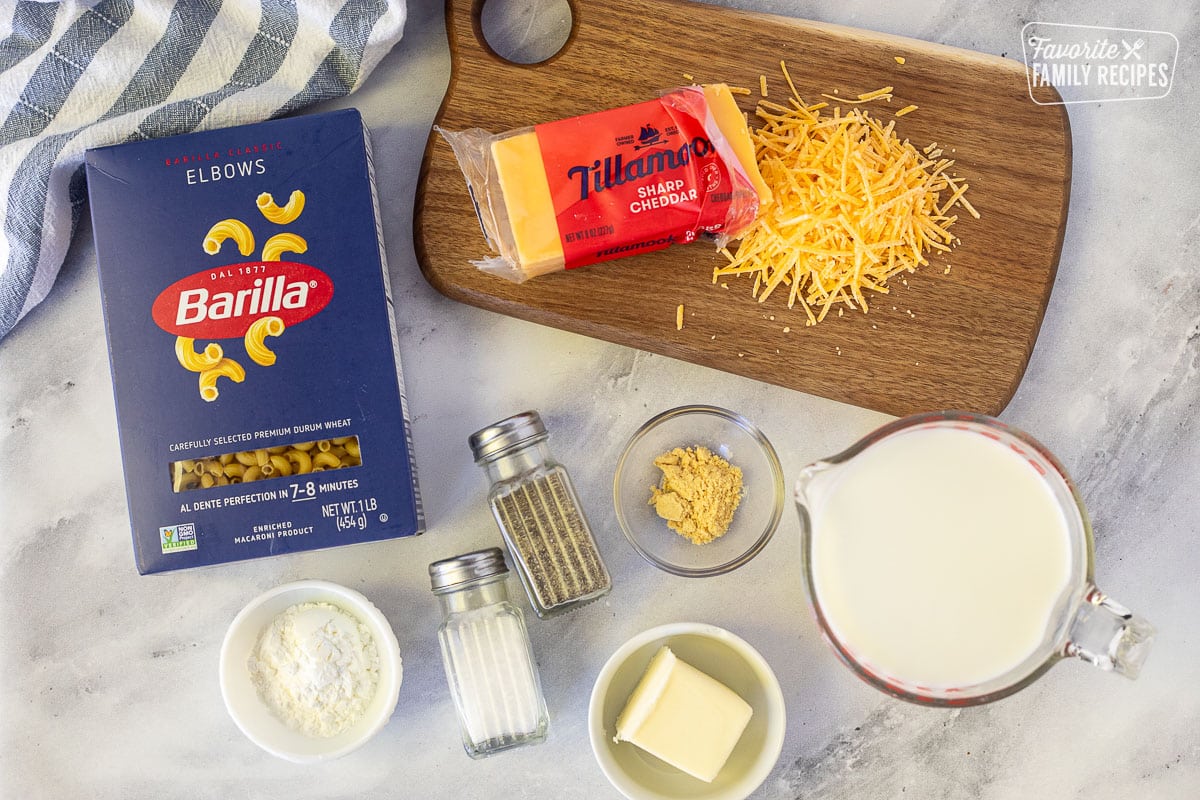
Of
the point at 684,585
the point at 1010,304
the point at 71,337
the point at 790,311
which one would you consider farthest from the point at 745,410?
the point at 71,337

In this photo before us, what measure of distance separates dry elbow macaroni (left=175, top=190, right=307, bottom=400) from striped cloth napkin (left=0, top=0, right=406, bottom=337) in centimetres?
19

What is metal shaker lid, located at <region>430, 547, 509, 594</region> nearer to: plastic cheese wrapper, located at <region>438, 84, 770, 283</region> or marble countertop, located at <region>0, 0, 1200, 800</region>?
marble countertop, located at <region>0, 0, 1200, 800</region>

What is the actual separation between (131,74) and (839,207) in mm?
1000

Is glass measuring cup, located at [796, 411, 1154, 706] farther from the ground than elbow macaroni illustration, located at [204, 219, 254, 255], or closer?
closer

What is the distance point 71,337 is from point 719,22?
1.08 meters

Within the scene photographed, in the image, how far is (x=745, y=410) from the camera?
1.36m

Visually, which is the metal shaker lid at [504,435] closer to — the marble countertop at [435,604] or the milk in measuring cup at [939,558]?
the marble countertop at [435,604]

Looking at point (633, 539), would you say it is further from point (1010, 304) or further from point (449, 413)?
point (1010, 304)

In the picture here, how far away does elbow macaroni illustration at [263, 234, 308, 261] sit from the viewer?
1.18 meters

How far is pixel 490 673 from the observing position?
1248 millimetres

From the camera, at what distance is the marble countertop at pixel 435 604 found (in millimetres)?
1341
